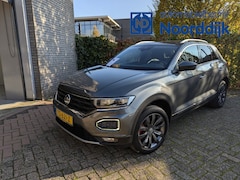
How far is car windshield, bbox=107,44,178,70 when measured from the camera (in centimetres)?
317

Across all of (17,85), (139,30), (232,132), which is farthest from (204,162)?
(139,30)

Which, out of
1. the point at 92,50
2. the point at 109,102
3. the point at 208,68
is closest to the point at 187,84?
the point at 208,68

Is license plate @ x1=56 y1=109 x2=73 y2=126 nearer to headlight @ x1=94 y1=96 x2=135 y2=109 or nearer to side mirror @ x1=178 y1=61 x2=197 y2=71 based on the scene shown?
headlight @ x1=94 y1=96 x2=135 y2=109

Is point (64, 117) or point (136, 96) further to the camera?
point (64, 117)

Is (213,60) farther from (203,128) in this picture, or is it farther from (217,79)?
(203,128)

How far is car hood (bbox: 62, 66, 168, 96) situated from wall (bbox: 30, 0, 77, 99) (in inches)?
112

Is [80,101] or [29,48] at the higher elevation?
[29,48]

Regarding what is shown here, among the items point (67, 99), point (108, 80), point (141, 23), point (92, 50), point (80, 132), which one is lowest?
point (80, 132)

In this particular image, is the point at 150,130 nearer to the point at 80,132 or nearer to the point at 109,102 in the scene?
the point at 109,102

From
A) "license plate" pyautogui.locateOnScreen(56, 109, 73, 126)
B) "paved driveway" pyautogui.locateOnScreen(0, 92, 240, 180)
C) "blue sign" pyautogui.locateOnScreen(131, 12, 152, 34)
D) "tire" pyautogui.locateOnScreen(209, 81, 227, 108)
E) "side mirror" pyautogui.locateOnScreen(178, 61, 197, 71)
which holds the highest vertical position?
Answer: "blue sign" pyautogui.locateOnScreen(131, 12, 152, 34)

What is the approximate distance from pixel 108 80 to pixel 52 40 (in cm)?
396

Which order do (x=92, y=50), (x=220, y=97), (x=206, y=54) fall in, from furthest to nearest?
(x=92, y=50) < (x=220, y=97) < (x=206, y=54)

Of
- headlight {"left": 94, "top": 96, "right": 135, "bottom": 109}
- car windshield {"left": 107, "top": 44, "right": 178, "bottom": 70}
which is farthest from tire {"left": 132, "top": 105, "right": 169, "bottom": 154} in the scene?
car windshield {"left": 107, "top": 44, "right": 178, "bottom": 70}

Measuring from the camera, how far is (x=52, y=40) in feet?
19.2
